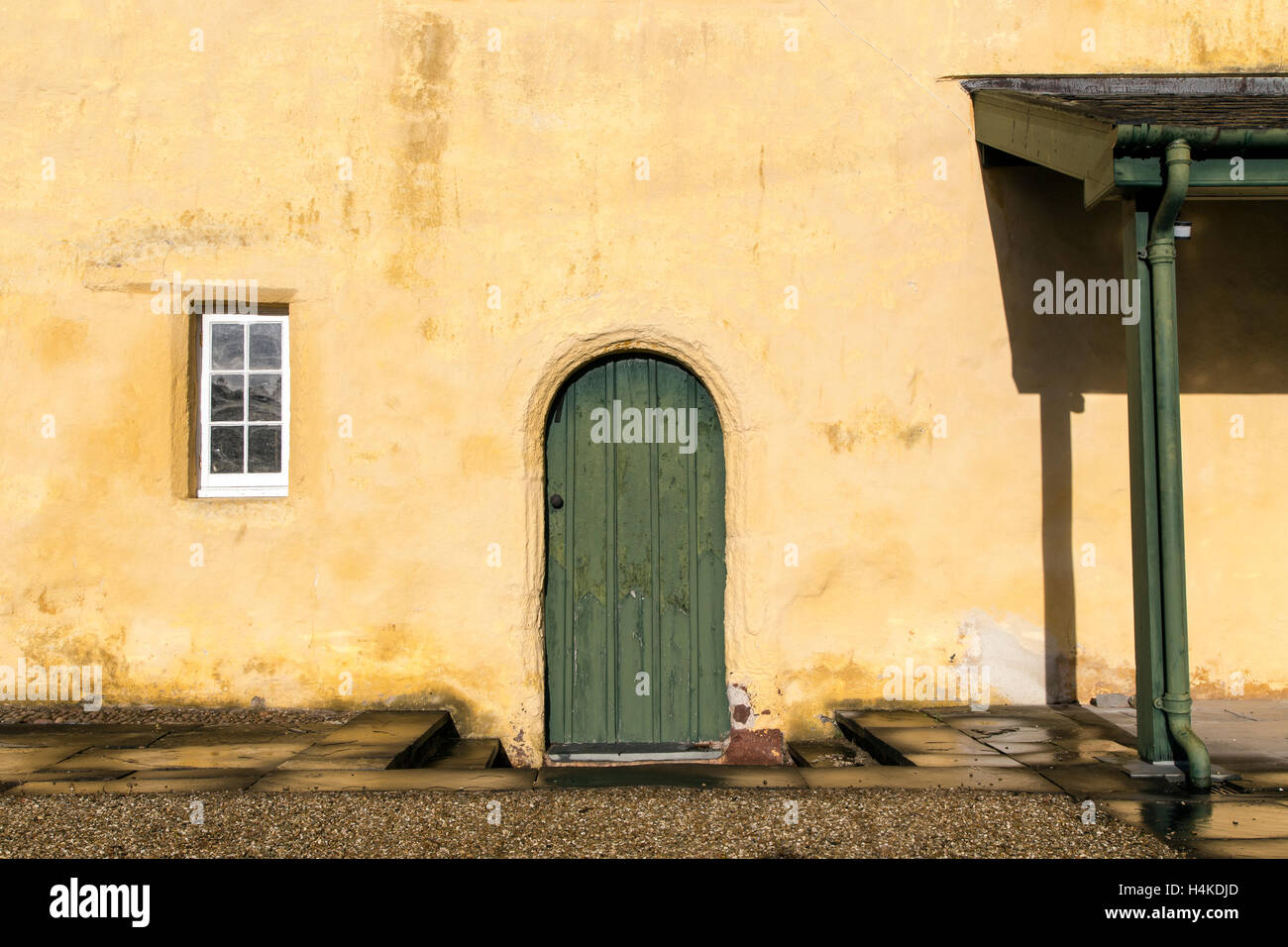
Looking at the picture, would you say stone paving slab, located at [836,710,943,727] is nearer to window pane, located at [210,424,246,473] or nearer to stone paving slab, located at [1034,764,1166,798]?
stone paving slab, located at [1034,764,1166,798]

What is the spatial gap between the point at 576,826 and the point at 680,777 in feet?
2.77

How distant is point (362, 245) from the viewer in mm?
5652

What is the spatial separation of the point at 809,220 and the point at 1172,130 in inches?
81.7

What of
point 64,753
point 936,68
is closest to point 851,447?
point 936,68

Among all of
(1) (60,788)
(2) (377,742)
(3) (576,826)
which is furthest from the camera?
(2) (377,742)

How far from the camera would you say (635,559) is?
5.73 metres

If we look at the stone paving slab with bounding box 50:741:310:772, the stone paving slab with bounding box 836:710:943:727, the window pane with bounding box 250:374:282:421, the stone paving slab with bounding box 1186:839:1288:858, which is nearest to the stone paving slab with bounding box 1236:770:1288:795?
the stone paving slab with bounding box 1186:839:1288:858

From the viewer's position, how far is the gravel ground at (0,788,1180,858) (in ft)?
10.4

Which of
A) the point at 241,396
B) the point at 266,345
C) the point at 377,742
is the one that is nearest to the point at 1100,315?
the point at 377,742

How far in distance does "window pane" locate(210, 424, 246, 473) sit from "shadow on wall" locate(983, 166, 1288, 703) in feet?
14.3

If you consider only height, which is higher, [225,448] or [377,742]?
[225,448]

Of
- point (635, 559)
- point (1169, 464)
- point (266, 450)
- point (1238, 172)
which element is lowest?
point (635, 559)

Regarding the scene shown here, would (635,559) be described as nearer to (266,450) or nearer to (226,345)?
(266,450)

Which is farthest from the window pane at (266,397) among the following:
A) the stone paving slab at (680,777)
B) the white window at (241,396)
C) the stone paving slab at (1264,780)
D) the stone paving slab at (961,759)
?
the stone paving slab at (1264,780)
